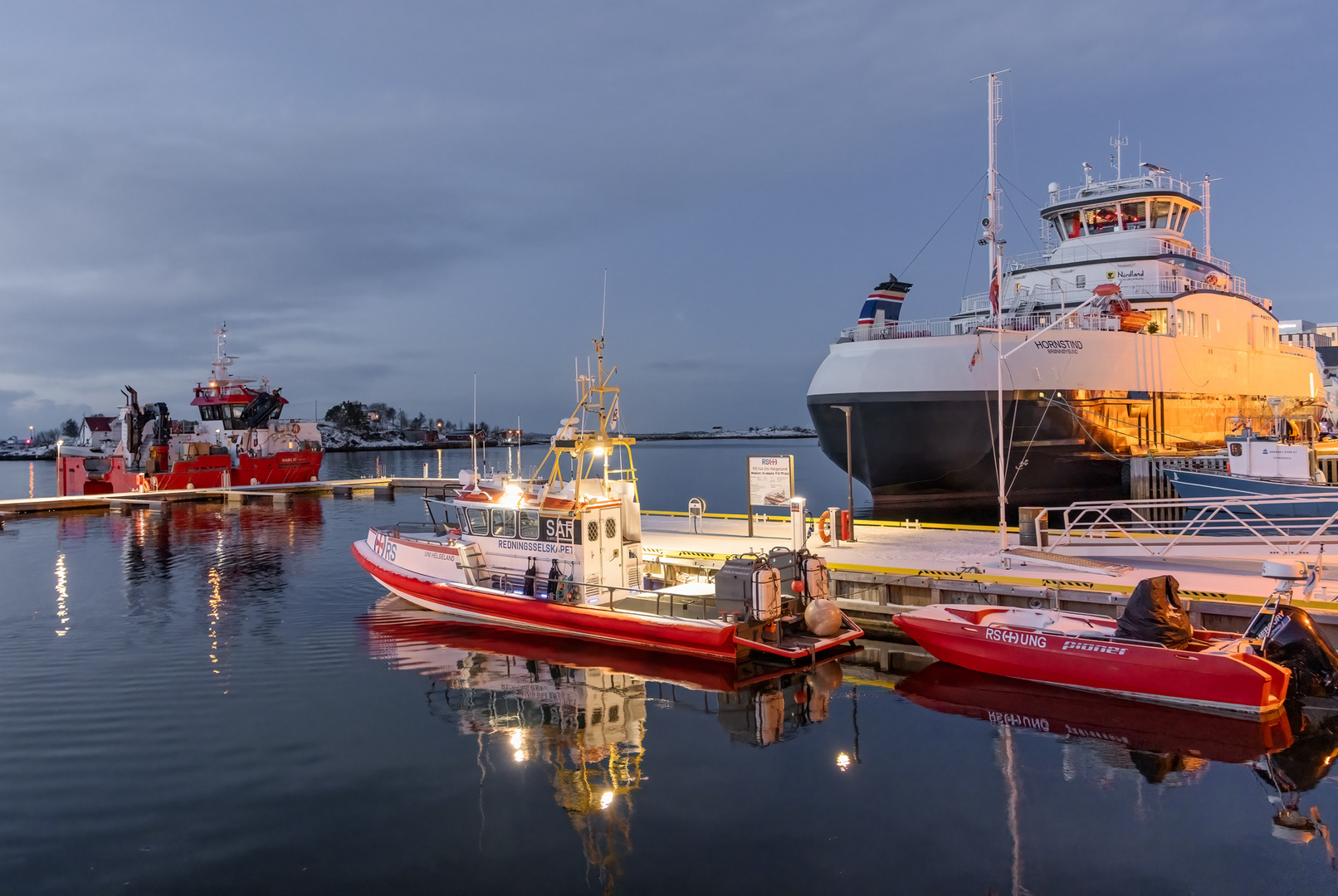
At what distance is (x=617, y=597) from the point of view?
14.5 meters

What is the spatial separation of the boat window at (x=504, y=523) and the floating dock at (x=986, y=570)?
1.17m

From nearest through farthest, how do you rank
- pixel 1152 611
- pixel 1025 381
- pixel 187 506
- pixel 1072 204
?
pixel 1152 611, pixel 1025 381, pixel 1072 204, pixel 187 506

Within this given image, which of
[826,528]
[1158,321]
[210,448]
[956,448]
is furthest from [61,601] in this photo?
[1158,321]

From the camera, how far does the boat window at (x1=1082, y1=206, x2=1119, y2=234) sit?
119 feet

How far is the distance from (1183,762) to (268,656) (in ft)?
45.9

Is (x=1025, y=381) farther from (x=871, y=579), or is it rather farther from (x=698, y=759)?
(x=698, y=759)

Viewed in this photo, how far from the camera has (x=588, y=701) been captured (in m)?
11.6

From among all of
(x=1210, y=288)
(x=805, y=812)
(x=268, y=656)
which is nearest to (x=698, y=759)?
(x=805, y=812)

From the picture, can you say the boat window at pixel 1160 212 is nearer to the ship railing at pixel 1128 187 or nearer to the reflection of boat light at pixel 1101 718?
the ship railing at pixel 1128 187

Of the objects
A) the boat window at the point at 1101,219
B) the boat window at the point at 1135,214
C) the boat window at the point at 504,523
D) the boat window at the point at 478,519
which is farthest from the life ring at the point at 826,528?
the boat window at the point at 1135,214

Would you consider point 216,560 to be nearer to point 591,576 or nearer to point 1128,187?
point 591,576

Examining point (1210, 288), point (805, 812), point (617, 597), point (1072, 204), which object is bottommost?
point (805, 812)

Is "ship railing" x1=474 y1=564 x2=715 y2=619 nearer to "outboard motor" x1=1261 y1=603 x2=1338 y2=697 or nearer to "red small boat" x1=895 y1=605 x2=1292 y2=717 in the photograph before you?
"red small boat" x1=895 y1=605 x2=1292 y2=717

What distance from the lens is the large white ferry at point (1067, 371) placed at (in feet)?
87.4
